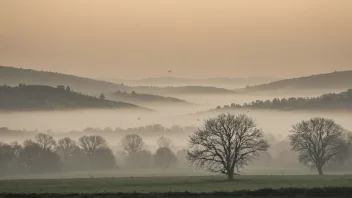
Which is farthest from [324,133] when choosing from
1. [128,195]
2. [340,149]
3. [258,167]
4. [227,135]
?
[128,195]

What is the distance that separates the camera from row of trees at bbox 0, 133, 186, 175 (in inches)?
6614

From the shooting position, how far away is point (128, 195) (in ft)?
226

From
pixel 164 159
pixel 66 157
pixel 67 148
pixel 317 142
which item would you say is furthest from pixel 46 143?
pixel 317 142

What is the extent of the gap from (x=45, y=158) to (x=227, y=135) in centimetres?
7630

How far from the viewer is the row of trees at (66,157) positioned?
551 feet

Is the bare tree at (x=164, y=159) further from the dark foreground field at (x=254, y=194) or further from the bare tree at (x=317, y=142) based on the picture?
the dark foreground field at (x=254, y=194)

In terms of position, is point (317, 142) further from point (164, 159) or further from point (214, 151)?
point (164, 159)

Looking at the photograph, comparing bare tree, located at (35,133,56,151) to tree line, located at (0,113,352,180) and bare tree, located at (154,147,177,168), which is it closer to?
tree line, located at (0,113,352,180)

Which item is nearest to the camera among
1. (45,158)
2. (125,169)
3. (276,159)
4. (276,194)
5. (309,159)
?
(276,194)

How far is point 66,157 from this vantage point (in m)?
185

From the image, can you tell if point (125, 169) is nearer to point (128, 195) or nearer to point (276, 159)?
point (276, 159)

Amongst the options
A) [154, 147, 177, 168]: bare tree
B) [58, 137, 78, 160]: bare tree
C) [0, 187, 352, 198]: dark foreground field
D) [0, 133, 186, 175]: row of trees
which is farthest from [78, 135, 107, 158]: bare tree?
[0, 187, 352, 198]: dark foreground field

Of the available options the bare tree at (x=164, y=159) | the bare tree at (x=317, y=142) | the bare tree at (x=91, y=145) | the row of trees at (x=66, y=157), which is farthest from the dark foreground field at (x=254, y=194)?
the bare tree at (x=164, y=159)

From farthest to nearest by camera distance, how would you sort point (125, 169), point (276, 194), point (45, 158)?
point (125, 169), point (45, 158), point (276, 194)
